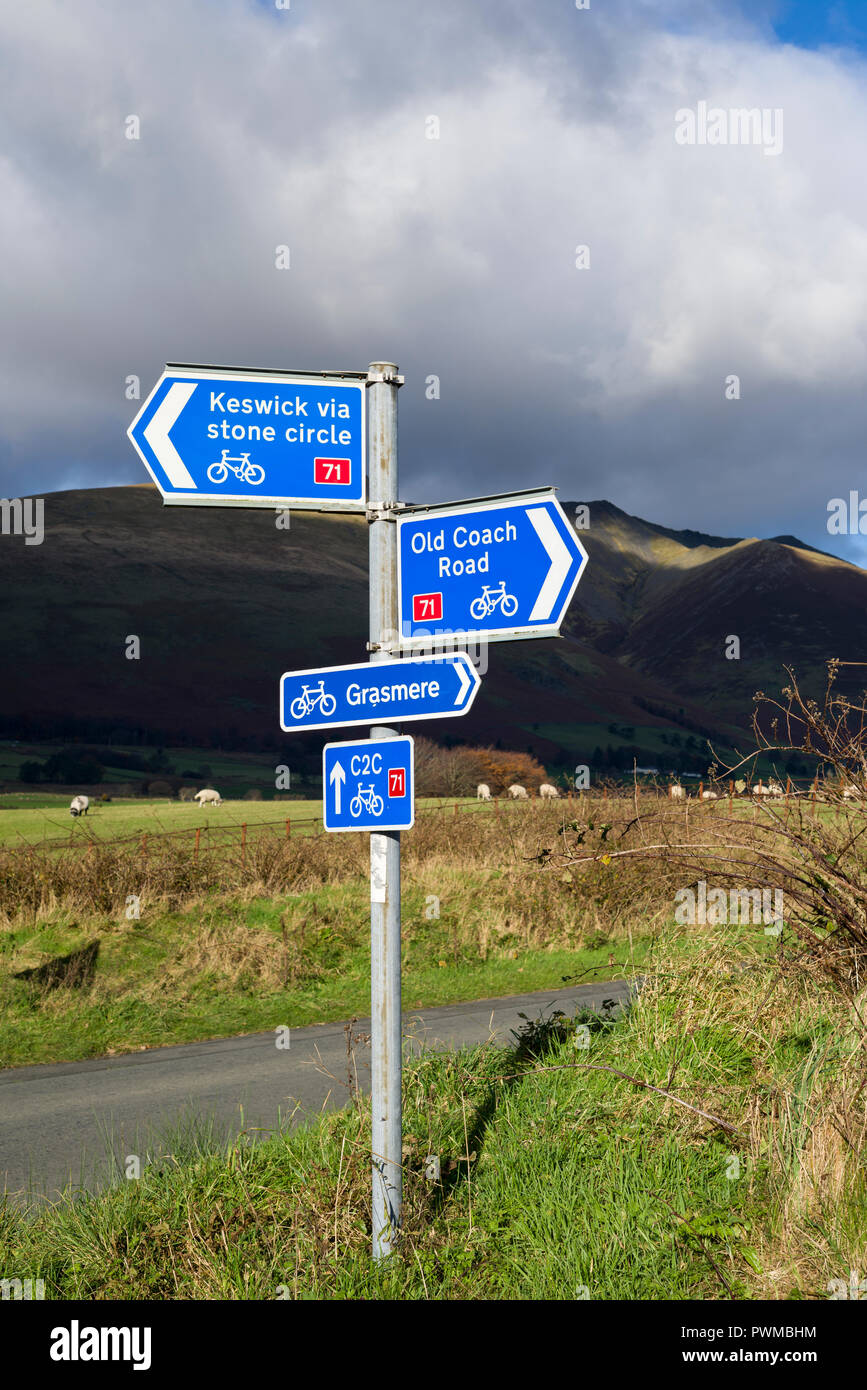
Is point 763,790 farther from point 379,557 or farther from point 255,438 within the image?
point 255,438

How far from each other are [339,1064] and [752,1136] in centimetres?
471

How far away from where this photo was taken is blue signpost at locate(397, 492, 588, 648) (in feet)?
12.9

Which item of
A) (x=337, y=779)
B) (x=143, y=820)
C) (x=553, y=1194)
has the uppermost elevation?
(x=143, y=820)

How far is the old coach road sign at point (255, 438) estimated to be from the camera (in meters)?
4.16

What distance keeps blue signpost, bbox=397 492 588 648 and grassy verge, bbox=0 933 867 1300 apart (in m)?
2.23

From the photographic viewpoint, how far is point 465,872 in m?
17.0

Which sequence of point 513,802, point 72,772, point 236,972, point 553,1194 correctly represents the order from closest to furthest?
point 553,1194 < point 236,972 < point 513,802 < point 72,772

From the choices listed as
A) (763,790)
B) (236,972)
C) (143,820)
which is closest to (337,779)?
(763,790)

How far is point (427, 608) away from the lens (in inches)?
165

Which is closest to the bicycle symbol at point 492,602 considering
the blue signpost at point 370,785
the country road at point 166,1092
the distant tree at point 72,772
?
the blue signpost at point 370,785

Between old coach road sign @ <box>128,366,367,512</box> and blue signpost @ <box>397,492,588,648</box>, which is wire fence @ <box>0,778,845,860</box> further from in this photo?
old coach road sign @ <box>128,366,367,512</box>

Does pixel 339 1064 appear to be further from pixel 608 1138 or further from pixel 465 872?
pixel 465 872

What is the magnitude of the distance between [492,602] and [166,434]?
138 cm

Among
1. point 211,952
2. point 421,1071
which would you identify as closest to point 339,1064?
point 421,1071
